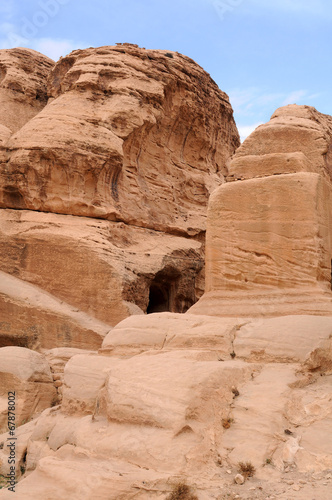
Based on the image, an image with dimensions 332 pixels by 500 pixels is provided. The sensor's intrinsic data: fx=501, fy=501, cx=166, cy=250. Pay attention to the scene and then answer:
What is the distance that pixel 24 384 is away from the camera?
30.3 feet

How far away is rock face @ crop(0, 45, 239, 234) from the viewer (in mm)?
15164

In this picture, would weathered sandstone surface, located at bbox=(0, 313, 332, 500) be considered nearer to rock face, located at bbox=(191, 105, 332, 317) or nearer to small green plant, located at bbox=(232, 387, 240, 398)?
small green plant, located at bbox=(232, 387, 240, 398)

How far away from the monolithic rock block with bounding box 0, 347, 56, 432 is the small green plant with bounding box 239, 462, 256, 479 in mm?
5883

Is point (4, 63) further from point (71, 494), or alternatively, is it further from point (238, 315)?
point (71, 494)

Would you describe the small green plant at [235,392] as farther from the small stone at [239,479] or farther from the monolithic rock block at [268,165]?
the monolithic rock block at [268,165]

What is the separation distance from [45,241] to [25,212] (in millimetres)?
1684

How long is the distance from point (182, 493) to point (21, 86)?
22.0m

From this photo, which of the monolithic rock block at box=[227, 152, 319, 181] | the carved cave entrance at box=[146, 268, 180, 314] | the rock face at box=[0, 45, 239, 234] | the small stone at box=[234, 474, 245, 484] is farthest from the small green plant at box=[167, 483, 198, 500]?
the rock face at box=[0, 45, 239, 234]

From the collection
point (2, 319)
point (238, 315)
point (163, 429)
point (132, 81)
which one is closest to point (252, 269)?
point (238, 315)

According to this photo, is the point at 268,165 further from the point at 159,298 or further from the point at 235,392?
the point at 159,298

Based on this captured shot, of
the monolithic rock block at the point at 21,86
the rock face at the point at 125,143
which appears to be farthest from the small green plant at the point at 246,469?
the monolithic rock block at the point at 21,86

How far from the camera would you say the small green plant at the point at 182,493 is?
3773mm

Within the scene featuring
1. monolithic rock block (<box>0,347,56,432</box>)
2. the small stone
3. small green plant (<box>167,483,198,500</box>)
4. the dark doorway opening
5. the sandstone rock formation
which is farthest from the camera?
the dark doorway opening

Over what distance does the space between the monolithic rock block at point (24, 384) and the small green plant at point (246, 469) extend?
588 centimetres
